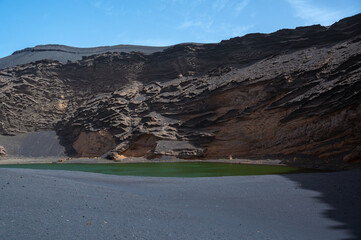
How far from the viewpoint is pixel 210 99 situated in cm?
3581

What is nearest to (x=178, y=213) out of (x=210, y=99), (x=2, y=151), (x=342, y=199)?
(x=342, y=199)

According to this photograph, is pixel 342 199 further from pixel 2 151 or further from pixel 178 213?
pixel 2 151

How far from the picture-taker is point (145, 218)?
656 cm

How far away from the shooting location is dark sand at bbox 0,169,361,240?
5.52 m

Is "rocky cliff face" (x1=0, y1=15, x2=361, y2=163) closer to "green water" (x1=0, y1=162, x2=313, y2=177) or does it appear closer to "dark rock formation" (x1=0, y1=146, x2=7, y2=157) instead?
"green water" (x1=0, y1=162, x2=313, y2=177)

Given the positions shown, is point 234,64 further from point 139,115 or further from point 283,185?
point 283,185

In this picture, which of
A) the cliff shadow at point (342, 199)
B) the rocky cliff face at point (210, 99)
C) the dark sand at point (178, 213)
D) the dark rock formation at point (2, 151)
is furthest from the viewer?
the dark rock formation at point (2, 151)

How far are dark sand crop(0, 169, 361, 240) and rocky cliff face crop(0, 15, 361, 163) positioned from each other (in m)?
12.7

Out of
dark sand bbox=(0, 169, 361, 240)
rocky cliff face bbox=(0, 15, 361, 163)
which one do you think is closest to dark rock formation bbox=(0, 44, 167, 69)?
rocky cliff face bbox=(0, 15, 361, 163)

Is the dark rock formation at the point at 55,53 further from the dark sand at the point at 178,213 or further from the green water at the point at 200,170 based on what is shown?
the dark sand at the point at 178,213

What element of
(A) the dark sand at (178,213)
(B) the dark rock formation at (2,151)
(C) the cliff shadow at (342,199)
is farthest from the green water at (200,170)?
(B) the dark rock formation at (2,151)

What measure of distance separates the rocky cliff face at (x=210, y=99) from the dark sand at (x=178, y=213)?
12.7 metres

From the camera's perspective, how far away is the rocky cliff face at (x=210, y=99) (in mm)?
24641

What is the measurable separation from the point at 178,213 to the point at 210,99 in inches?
1149
